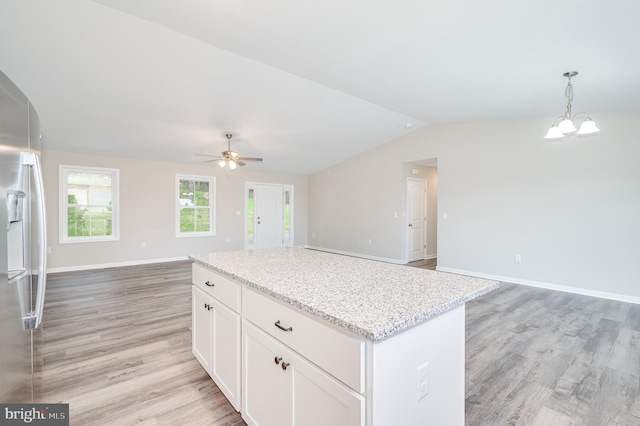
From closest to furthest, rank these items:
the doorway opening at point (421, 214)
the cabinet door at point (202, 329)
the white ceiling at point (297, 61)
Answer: the cabinet door at point (202, 329) < the white ceiling at point (297, 61) < the doorway opening at point (421, 214)

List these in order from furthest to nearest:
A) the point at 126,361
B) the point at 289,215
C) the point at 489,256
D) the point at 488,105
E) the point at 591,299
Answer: the point at 289,215 < the point at 489,256 < the point at 488,105 < the point at 591,299 < the point at 126,361

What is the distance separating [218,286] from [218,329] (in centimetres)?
29

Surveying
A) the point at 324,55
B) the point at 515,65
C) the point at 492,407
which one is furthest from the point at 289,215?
the point at 492,407

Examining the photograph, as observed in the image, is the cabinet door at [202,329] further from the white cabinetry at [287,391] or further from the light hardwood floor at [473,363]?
the white cabinetry at [287,391]

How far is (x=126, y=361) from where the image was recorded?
7.88 feet

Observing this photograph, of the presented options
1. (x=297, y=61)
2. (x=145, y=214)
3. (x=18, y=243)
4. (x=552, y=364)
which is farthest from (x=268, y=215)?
(x=18, y=243)

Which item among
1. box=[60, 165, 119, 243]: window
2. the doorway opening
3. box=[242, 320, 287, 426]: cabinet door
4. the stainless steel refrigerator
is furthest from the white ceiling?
box=[242, 320, 287, 426]: cabinet door

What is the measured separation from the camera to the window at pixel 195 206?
22.7 feet

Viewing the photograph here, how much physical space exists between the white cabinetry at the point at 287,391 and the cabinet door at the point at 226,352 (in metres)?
0.10

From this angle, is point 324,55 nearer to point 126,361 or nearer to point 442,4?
point 442,4

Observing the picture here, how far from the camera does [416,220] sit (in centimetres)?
714

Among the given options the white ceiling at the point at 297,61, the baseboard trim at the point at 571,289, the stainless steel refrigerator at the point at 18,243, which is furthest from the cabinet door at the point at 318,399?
the baseboard trim at the point at 571,289

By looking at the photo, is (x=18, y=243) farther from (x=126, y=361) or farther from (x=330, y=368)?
(x=126, y=361)

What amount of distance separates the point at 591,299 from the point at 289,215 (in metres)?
6.91
